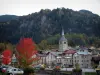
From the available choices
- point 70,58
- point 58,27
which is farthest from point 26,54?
point 58,27

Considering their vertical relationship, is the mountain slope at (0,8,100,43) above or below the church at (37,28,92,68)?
above

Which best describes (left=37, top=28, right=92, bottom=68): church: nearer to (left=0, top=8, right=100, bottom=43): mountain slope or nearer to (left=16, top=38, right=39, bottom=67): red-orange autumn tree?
(left=16, top=38, right=39, bottom=67): red-orange autumn tree

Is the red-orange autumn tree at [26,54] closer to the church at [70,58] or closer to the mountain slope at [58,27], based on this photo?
the church at [70,58]

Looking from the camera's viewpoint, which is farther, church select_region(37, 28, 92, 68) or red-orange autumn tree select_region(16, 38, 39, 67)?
church select_region(37, 28, 92, 68)

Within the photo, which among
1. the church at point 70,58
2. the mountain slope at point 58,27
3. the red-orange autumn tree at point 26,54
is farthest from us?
the mountain slope at point 58,27

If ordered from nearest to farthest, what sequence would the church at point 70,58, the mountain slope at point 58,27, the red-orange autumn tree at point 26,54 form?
the red-orange autumn tree at point 26,54 < the church at point 70,58 < the mountain slope at point 58,27

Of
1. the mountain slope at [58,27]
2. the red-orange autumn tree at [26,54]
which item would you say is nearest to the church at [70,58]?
the red-orange autumn tree at [26,54]

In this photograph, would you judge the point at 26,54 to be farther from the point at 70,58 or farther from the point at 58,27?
the point at 58,27

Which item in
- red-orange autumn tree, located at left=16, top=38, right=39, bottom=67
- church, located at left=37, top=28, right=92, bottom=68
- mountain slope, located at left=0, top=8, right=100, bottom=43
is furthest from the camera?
mountain slope, located at left=0, top=8, right=100, bottom=43

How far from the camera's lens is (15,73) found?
33.0m

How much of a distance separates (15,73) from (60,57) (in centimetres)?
3723

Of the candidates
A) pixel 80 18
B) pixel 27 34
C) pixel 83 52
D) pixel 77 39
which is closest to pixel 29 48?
pixel 83 52

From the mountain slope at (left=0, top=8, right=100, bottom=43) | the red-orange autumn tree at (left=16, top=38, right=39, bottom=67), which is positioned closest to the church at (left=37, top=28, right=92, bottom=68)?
the red-orange autumn tree at (left=16, top=38, right=39, bottom=67)

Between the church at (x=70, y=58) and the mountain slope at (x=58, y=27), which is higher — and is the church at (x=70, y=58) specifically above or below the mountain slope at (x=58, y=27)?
below
